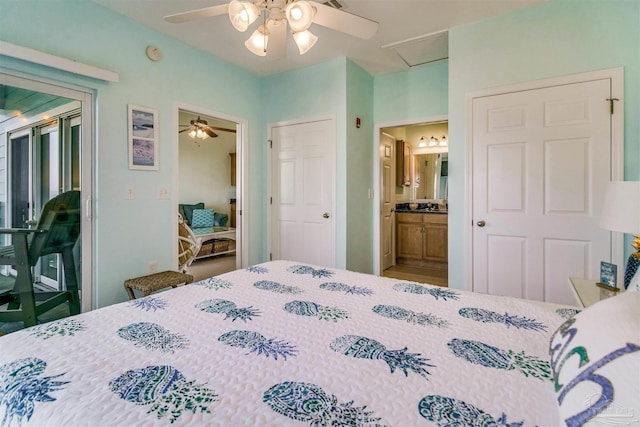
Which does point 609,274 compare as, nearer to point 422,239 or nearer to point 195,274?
point 422,239

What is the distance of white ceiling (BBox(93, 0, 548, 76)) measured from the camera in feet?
8.06

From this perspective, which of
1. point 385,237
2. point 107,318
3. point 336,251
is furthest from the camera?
point 385,237

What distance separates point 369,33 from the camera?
1867 mm

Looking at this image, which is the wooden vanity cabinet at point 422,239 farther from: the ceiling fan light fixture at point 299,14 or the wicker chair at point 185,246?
the ceiling fan light fixture at point 299,14

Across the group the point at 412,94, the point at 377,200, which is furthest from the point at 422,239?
the point at 412,94

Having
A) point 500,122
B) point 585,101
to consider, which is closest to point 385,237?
point 500,122

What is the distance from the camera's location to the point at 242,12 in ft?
5.36

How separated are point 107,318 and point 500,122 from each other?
299cm

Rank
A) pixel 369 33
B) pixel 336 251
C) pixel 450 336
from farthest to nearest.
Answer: pixel 336 251, pixel 369 33, pixel 450 336

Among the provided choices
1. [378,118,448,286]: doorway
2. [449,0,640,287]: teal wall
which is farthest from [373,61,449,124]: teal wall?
[449,0,640,287]: teal wall

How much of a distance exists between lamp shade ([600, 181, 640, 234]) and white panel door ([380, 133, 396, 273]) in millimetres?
2580

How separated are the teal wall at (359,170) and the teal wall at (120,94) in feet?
5.00

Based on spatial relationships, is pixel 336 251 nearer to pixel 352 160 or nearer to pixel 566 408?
pixel 352 160

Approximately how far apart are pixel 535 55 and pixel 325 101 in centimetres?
195
